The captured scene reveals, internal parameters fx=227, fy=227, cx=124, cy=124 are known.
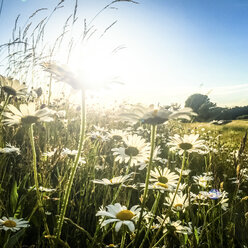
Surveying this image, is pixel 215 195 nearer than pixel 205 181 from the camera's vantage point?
Yes

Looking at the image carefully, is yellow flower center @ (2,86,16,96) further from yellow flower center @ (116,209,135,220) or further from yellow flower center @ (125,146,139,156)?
yellow flower center @ (116,209,135,220)

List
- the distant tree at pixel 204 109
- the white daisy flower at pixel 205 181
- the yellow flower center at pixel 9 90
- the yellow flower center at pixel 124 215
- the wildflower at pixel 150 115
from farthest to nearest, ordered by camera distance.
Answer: the distant tree at pixel 204 109, the white daisy flower at pixel 205 181, the yellow flower center at pixel 9 90, the yellow flower center at pixel 124 215, the wildflower at pixel 150 115

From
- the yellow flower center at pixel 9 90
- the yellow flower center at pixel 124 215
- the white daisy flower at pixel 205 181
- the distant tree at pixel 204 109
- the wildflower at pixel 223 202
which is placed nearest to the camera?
the yellow flower center at pixel 124 215

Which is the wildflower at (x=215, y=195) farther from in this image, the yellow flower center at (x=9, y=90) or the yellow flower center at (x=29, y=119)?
the yellow flower center at (x=9, y=90)

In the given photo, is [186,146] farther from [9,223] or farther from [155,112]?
[9,223]

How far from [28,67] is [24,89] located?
2224 mm

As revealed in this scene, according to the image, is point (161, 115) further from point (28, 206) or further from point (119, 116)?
point (28, 206)

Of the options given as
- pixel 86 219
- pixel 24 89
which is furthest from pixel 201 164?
pixel 24 89

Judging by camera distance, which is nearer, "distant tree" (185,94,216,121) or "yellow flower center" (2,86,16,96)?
"yellow flower center" (2,86,16,96)

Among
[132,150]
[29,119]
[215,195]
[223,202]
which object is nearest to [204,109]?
[223,202]

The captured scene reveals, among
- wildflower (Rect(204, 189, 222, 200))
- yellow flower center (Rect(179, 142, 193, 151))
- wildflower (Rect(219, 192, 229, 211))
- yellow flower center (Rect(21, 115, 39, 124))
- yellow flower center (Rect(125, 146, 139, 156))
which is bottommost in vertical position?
wildflower (Rect(219, 192, 229, 211))

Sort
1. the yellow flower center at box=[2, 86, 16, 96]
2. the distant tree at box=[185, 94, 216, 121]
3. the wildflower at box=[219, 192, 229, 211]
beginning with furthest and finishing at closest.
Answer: the distant tree at box=[185, 94, 216, 121], the wildflower at box=[219, 192, 229, 211], the yellow flower center at box=[2, 86, 16, 96]

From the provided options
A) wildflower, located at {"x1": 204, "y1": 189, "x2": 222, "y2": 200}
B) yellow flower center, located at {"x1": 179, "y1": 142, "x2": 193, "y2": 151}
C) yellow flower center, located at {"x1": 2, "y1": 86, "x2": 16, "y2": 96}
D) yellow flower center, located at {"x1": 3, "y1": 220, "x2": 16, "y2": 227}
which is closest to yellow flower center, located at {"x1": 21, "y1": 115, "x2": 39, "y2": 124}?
yellow flower center, located at {"x1": 2, "y1": 86, "x2": 16, "y2": 96}

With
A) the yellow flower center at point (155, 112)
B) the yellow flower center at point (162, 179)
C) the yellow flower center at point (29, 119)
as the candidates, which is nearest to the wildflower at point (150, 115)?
the yellow flower center at point (155, 112)
